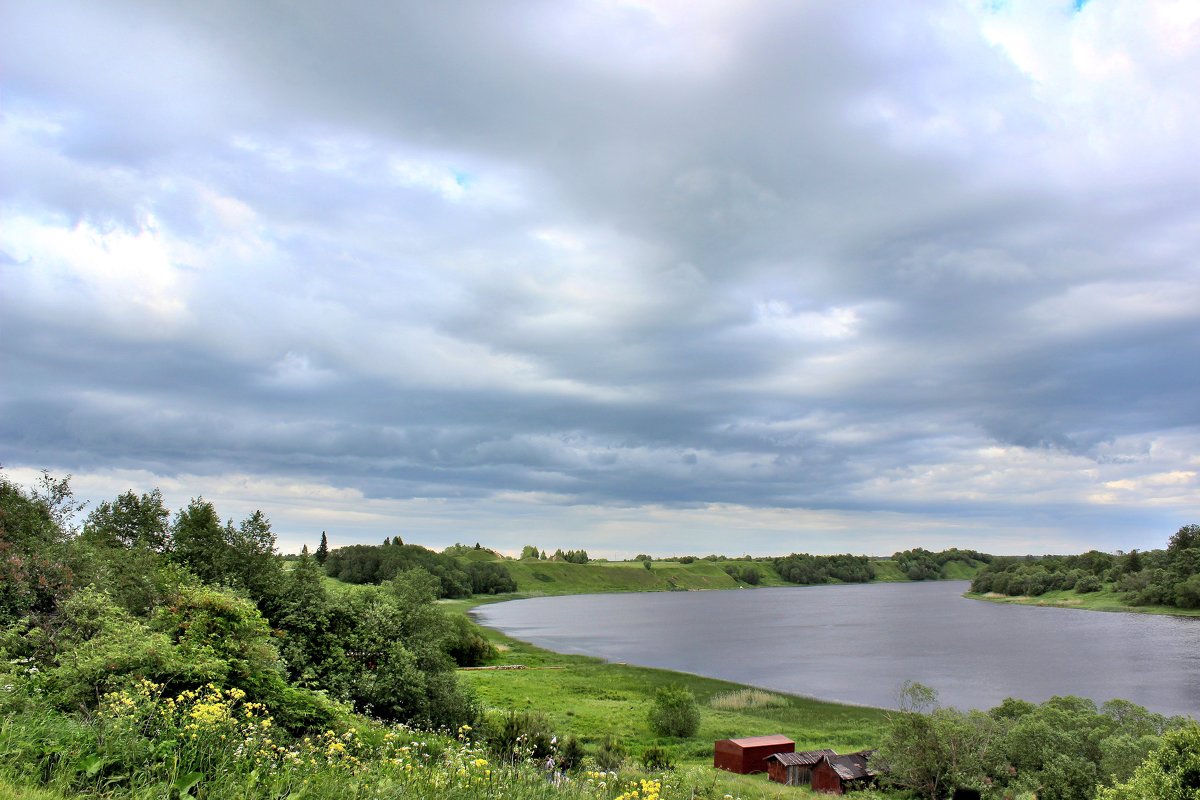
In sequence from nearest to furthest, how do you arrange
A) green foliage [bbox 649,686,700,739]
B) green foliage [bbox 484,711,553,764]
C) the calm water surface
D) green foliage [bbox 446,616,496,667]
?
green foliage [bbox 484,711,553,764]
green foliage [bbox 649,686,700,739]
the calm water surface
green foliage [bbox 446,616,496,667]

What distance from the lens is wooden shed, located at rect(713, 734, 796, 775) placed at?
40.3 metres

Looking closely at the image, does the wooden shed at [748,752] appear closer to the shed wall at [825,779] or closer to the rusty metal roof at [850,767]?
the shed wall at [825,779]

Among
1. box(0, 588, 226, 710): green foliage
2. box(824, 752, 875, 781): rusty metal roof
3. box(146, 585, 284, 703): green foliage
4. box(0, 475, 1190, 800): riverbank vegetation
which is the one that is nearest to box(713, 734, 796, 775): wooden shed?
box(0, 475, 1190, 800): riverbank vegetation

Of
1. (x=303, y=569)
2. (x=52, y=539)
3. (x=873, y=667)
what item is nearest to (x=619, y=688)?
(x=873, y=667)

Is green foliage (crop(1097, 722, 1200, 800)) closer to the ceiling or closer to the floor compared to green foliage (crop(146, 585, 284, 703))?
closer to the floor

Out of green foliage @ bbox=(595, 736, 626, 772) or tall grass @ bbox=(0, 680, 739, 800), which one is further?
green foliage @ bbox=(595, 736, 626, 772)

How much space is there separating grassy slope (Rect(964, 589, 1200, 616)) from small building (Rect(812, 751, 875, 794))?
5920 inches

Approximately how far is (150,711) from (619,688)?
2660 inches

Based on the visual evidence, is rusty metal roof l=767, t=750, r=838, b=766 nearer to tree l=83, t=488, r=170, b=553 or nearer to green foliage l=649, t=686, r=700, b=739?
green foliage l=649, t=686, r=700, b=739

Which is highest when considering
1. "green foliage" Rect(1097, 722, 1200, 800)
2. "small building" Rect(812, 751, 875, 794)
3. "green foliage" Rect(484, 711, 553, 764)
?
"green foliage" Rect(1097, 722, 1200, 800)

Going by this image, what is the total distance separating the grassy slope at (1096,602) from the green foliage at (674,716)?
479 ft

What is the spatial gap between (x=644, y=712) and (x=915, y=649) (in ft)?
188

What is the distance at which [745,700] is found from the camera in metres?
65.3

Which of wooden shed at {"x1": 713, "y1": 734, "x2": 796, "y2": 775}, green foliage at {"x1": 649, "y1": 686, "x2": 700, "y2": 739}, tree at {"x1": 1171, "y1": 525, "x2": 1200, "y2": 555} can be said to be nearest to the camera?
wooden shed at {"x1": 713, "y1": 734, "x2": 796, "y2": 775}
